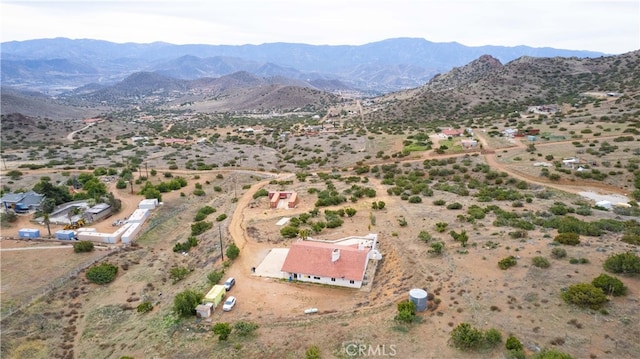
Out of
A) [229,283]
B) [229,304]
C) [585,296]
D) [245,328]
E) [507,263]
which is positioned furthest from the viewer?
[229,283]

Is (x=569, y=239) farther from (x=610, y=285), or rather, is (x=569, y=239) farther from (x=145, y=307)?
(x=145, y=307)

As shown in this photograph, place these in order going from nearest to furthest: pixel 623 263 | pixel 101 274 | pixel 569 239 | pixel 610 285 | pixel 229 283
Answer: pixel 610 285
pixel 623 263
pixel 569 239
pixel 229 283
pixel 101 274

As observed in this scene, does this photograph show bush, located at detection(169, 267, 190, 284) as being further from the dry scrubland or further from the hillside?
the hillside

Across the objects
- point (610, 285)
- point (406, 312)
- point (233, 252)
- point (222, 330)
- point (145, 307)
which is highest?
point (610, 285)

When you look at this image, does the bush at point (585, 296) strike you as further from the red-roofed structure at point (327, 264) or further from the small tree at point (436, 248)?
the red-roofed structure at point (327, 264)

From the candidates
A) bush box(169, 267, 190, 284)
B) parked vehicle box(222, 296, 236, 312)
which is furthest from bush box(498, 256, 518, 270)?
bush box(169, 267, 190, 284)

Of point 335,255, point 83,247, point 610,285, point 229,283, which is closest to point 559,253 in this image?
point 610,285

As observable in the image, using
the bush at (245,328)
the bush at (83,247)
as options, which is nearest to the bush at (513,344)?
the bush at (245,328)

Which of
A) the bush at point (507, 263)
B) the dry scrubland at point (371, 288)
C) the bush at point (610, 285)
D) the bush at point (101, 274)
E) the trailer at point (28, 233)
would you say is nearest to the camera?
the dry scrubland at point (371, 288)
